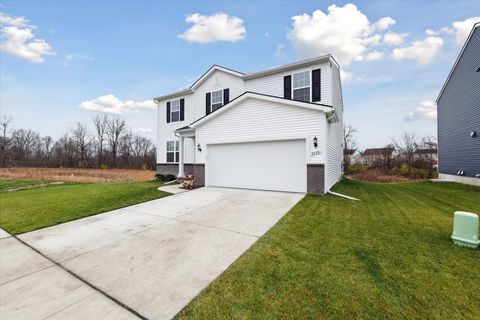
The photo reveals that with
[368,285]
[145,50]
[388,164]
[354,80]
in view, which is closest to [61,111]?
[145,50]

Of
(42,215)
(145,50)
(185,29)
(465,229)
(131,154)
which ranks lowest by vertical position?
(42,215)

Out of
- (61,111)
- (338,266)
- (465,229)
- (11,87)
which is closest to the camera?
(338,266)

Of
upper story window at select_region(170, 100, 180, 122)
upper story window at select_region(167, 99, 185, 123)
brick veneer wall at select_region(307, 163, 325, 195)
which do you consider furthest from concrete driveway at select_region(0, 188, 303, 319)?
upper story window at select_region(170, 100, 180, 122)

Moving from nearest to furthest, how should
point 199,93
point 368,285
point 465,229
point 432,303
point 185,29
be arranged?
point 432,303
point 368,285
point 465,229
point 185,29
point 199,93

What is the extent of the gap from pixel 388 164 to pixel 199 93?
24.9 metres

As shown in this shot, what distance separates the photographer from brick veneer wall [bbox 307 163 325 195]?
8.17 metres

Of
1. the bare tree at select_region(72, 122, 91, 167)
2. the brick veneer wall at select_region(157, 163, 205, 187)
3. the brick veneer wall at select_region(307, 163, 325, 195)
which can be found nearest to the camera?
the brick veneer wall at select_region(307, 163, 325, 195)

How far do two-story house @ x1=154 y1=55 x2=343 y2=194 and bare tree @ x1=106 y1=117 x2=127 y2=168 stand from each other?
35.7m

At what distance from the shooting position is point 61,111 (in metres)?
25.3

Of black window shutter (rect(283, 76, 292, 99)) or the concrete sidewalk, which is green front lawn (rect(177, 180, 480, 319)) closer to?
the concrete sidewalk

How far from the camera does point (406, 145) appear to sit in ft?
91.8

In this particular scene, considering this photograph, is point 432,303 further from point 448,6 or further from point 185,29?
point 185,29

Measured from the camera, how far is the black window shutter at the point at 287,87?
11414mm

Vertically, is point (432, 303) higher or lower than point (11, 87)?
lower
